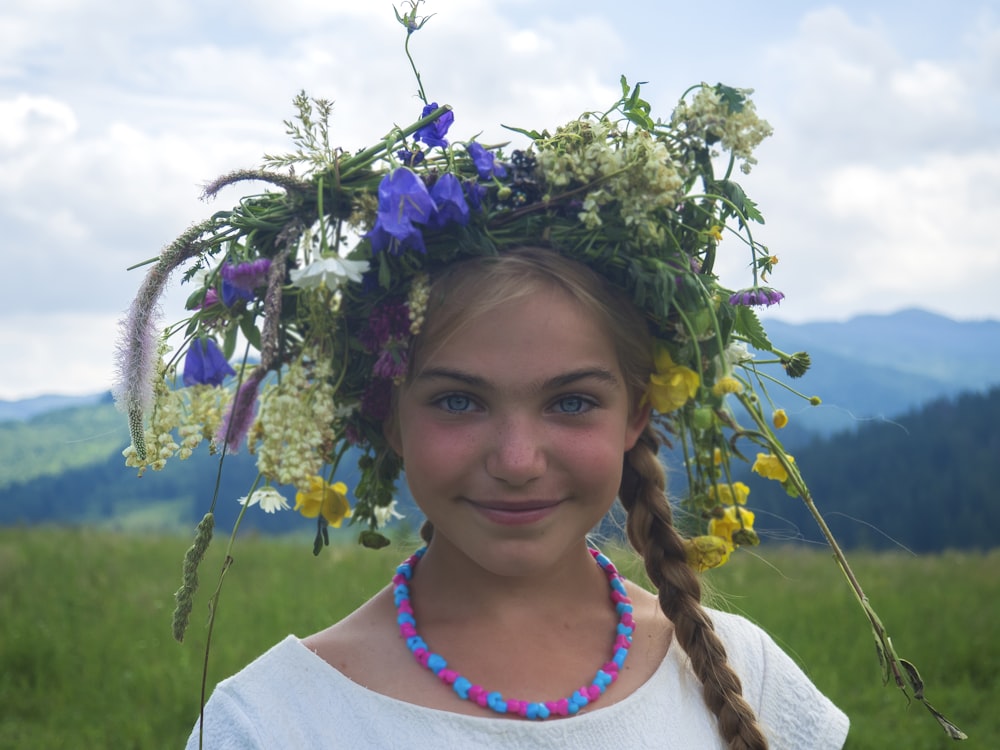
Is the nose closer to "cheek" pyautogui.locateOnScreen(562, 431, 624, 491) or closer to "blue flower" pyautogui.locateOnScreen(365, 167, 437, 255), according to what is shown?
"cheek" pyautogui.locateOnScreen(562, 431, 624, 491)

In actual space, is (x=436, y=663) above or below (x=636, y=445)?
below

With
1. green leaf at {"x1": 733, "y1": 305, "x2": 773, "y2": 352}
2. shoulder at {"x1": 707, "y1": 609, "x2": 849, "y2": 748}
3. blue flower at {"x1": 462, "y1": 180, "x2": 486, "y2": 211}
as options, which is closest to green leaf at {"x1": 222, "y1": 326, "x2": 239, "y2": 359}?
blue flower at {"x1": 462, "y1": 180, "x2": 486, "y2": 211}

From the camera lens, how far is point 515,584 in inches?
101

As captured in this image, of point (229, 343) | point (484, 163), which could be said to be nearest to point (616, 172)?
point (484, 163)

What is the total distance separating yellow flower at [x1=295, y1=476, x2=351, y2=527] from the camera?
249cm

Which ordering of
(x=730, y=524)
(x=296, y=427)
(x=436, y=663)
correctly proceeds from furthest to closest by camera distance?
(x=730, y=524)
(x=436, y=663)
(x=296, y=427)

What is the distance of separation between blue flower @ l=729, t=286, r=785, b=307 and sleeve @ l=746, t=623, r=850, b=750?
1014 mm

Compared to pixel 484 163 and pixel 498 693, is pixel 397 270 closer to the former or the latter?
pixel 484 163

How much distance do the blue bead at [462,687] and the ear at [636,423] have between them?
72 cm

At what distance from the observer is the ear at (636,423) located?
257cm

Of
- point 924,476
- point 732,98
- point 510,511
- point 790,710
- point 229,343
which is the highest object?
point 732,98

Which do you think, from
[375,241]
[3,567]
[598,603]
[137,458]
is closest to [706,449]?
[598,603]

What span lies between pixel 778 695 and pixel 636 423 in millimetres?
894

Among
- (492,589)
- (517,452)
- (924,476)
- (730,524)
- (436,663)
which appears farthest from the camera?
(924,476)
